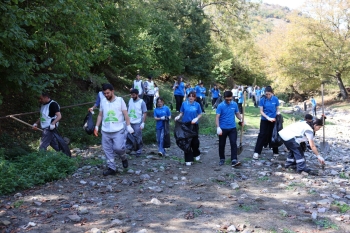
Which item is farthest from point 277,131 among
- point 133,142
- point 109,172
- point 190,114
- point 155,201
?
point 155,201

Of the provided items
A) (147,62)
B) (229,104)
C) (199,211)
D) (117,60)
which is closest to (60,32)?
(229,104)

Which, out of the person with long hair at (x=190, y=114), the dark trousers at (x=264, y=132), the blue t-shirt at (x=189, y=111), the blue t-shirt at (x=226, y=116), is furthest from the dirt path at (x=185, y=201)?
the blue t-shirt at (x=189, y=111)

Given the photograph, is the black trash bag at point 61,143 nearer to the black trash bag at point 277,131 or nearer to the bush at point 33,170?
the bush at point 33,170

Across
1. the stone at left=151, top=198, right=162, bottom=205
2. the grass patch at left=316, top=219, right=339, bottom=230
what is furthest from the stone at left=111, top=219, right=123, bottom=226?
the grass patch at left=316, top=219, right=339, bottom=230

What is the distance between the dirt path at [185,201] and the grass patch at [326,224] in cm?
1

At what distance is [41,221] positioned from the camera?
5020 millimetres

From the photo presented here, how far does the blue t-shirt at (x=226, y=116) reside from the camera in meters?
8.28

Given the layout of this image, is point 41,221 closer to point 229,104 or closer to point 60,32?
point 229,104

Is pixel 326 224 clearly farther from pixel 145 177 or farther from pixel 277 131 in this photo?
pixel 277 131

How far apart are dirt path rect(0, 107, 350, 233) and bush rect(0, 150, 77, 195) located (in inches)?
8.0

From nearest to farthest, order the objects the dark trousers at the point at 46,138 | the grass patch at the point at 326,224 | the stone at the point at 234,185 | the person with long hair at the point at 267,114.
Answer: the grass patch at the point at 326,224 → the stone at the point at 234,185 → the dark trousers at the point at 46,138 → the person with long hair at the point at 267,114

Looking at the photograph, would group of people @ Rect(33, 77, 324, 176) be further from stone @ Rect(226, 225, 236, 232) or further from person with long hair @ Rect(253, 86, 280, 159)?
stone @ Rect(226, 225, 236, 232)

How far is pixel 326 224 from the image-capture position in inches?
191

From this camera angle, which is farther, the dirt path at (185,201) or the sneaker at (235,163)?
the sneaker at (235,163)
